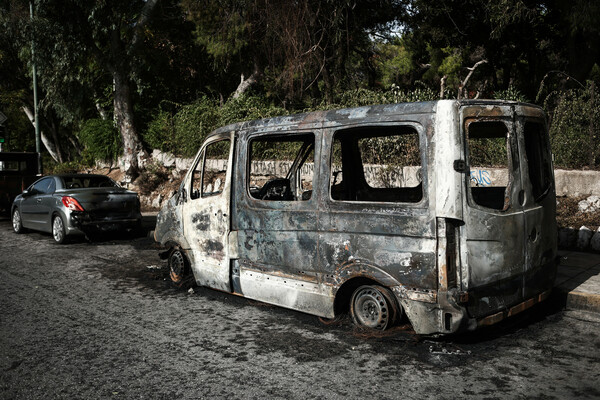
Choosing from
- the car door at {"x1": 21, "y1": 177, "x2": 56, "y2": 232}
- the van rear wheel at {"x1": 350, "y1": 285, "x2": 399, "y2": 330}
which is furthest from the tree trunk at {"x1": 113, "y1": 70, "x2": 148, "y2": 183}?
the van rear wheel at {"x1": 350, "y1": 285, "x2": 399, "y2": 330}

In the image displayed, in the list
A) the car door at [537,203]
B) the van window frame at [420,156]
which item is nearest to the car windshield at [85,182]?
the van window frame at [420,156]

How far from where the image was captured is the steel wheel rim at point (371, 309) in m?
4.48

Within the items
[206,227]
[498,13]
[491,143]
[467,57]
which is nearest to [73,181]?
[206,227]

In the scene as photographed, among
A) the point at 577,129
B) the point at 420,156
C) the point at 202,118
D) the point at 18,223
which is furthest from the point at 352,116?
the point at 202,118

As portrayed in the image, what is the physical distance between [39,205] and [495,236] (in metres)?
10.0

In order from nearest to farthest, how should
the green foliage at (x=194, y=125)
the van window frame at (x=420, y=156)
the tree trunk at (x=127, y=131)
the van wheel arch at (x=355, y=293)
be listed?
the van window frame at (x=420, y=156)
the van wheel arch at (x=355, y=293)
the green foliage at (x=194, y=125)
the tree trunk at (x=127, y=131)

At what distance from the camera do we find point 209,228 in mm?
5953

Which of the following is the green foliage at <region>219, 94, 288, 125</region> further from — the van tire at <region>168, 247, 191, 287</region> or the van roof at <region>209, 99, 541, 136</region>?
the van roof at <region>209, 99, 541, 136</region>

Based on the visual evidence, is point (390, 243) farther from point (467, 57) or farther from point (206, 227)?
point (467, 57)

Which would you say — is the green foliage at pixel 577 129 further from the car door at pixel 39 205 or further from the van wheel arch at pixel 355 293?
the car door at pixel 39 205

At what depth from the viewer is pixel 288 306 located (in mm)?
5141

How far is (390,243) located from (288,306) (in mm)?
1409

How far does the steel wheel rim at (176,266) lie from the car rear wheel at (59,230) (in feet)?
14.6

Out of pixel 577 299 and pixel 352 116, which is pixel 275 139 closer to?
pixel 352 116
